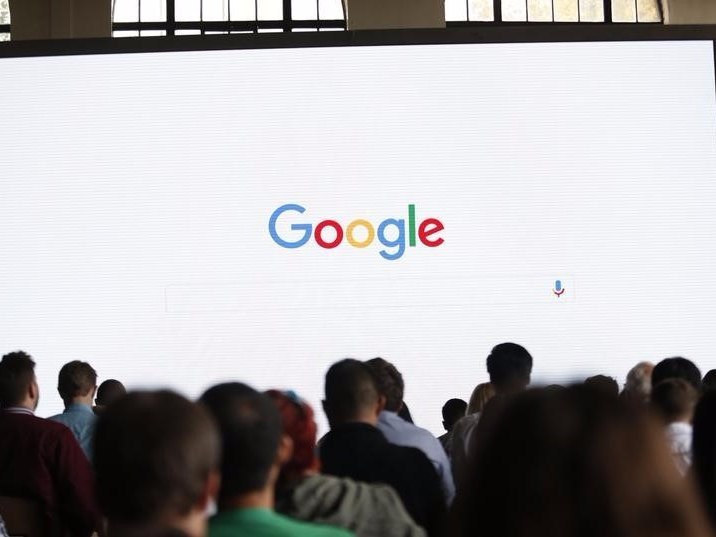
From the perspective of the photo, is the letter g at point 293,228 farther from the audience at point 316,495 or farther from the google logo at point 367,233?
the audience at point 316,495

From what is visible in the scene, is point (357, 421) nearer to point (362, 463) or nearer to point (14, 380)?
point (362, 463)

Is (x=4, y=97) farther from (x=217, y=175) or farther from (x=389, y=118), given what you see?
(x=389, y=118)

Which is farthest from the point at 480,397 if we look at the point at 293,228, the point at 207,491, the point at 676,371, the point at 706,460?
the point at 207,491

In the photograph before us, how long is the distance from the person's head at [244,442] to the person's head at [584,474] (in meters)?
0.79

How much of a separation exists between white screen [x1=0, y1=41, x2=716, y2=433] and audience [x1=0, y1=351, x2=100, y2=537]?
2163 millimetres

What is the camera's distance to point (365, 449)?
8.29 feet

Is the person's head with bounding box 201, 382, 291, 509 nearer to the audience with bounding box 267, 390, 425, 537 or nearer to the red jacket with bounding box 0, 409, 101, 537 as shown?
the audience with bounding box 267, 390, 425, 537

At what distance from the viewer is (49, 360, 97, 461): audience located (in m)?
4.16

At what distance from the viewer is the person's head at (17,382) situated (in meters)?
3.62

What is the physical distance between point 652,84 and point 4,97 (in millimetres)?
3902

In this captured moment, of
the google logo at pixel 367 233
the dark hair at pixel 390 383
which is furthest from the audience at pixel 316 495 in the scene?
the google logo at pixel 367 233

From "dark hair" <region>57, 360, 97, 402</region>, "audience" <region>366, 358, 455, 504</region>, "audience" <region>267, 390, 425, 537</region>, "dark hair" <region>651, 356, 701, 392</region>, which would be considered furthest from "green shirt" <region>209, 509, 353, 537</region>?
"dark hair" <region>57, 360, 97, 402</region>

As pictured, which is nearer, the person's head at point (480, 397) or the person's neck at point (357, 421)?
the person's neck at point (357, 421)

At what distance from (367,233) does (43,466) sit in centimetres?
278
